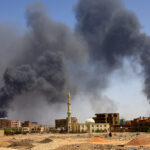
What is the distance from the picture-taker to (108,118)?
110 metres

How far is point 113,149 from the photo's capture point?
102 feet

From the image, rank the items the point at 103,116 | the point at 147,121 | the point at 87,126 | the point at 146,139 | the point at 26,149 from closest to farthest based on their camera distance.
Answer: the point at 26,149 → the point at 146,139 → the point at 147,121 → the point at 87,126 → the point at 103,116

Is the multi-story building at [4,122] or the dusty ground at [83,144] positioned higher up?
the multi-story building at [4,122]

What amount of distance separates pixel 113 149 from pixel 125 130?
68.2 meters

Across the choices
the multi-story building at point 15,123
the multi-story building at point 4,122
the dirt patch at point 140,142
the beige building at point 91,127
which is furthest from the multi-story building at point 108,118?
the dirt patch at point 140,142

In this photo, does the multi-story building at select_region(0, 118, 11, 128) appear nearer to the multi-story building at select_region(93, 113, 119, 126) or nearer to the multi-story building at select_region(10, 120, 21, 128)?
the multi-story building at select_region(10, 120, 21, 128)

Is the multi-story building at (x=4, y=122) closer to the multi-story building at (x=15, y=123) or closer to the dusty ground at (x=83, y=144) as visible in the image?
the multi-story building at (x=15, y=123)

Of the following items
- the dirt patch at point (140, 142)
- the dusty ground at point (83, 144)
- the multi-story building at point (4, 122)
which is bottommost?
the dusty ground at point (83, 144)

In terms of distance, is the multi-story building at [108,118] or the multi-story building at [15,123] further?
the multi-story building at [15,123]

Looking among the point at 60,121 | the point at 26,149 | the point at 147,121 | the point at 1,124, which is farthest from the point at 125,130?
the point at 26,149

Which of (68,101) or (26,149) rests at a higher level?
(68,101)

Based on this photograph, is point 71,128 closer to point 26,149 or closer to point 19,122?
point 19,122

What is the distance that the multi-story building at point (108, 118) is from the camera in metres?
109

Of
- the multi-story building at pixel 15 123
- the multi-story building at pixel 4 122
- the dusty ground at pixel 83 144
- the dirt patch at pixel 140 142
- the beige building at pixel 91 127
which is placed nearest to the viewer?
the dusty ground at pixel 83 144
